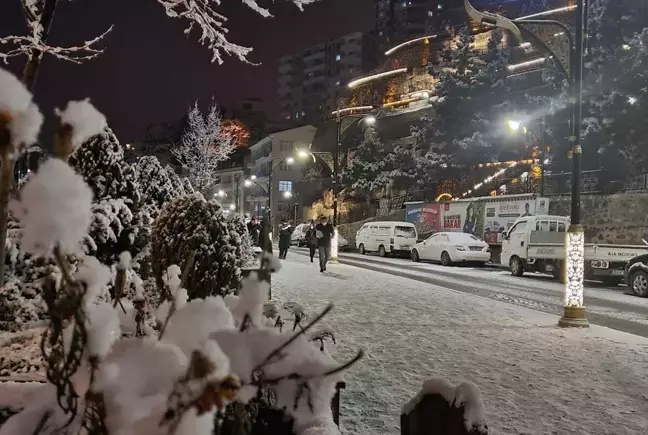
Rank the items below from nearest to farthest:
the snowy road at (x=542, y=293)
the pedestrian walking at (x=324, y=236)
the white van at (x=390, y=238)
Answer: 1. the snowy road at (x=542, y=293)
2. the pedestrian walking at (x=324, y=236)
3. the white van at (x=390, y=238)

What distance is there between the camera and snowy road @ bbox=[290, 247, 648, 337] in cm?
1193

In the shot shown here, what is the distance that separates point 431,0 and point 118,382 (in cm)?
12007

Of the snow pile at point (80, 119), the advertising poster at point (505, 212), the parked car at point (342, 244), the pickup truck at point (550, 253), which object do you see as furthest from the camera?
the parked car at point (342, 244)

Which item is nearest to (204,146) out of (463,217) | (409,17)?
(463,217)

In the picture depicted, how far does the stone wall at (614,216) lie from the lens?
2495 cm

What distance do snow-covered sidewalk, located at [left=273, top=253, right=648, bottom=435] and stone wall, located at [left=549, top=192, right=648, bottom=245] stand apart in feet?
48.8

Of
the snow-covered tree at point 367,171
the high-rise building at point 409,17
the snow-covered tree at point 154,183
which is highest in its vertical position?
the high-rise building at point 409,17

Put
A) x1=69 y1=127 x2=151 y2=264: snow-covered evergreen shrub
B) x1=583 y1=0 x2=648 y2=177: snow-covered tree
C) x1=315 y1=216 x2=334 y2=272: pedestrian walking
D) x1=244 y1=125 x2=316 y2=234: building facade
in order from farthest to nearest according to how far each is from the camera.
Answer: x1=244 y1=125 x2=316 y2=234: building facade
x1=583 y1=0 x2=648 y2=177: snow-covered tree
x1=315 y1=216 x2=334 y2=272: pedestrian walking
x1=69 y1=127 x2=151 y2=264: snow-covered evergreen shrub

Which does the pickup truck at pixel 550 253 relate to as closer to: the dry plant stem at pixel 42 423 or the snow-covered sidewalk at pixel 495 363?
the snow-covered sidewalk at pixel 495 363

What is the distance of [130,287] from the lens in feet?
27.2

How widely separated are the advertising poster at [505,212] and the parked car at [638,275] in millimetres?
9576

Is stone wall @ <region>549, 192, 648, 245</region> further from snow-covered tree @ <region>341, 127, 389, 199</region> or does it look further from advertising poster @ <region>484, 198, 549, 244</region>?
snow-covered tree @ <region>341, 127, 389, 199</region>

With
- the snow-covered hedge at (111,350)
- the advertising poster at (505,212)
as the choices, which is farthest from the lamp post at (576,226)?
the advertising poster at (505,212)

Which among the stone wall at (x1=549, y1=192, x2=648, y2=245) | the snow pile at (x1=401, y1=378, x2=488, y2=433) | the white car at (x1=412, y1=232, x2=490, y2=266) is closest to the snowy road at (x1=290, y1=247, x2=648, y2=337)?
the white car at (x1=412, y1=232, x2=490, y2=266)
